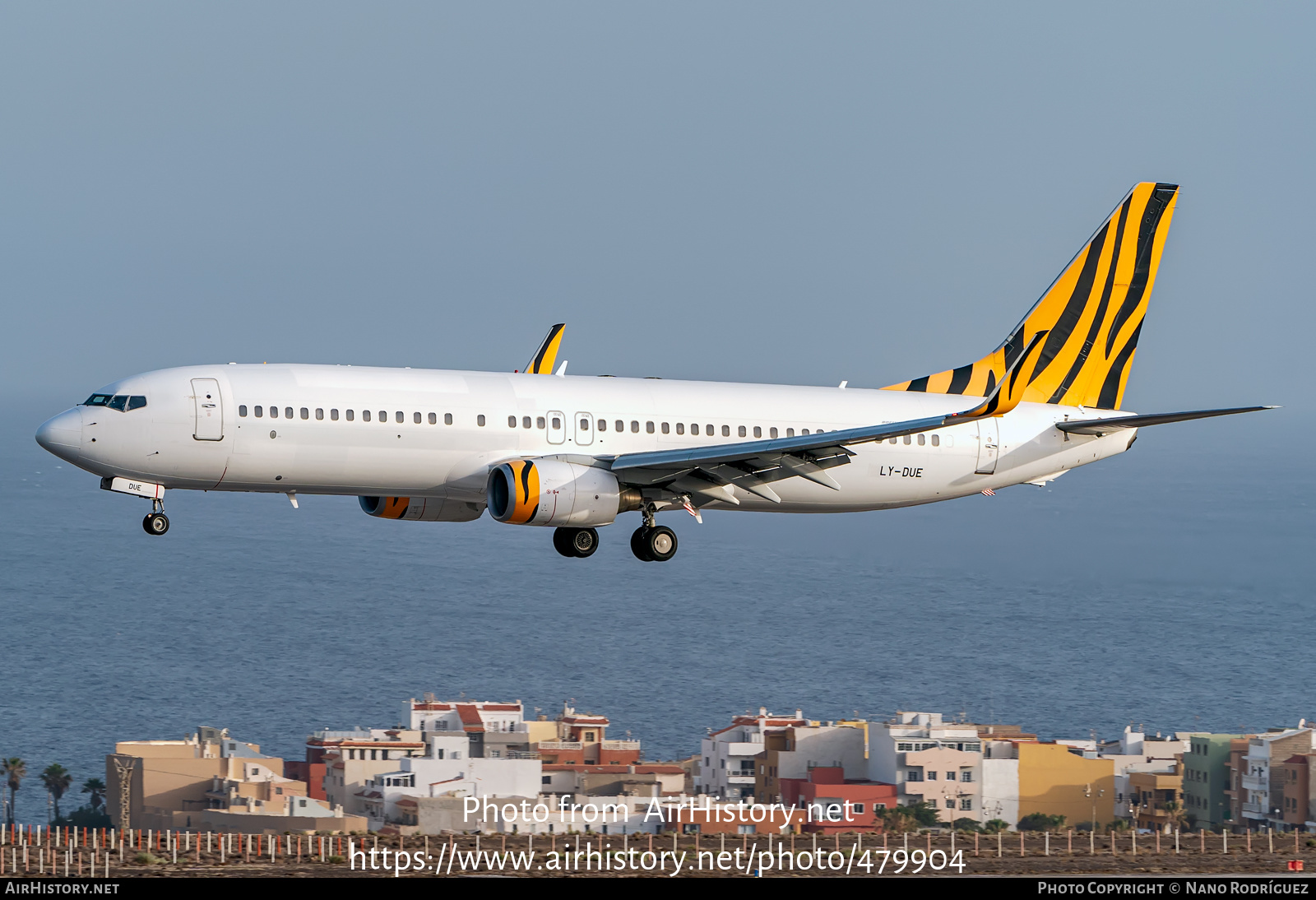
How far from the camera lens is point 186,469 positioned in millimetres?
41031

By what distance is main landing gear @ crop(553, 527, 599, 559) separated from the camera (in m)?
45.9

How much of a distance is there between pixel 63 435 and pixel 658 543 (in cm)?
1703

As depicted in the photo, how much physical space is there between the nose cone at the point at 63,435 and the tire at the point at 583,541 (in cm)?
1432

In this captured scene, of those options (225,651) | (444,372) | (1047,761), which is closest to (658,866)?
(444,372)

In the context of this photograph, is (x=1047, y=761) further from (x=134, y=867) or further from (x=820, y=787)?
(x=134, y=867)

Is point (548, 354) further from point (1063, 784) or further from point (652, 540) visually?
point (1063, 784)

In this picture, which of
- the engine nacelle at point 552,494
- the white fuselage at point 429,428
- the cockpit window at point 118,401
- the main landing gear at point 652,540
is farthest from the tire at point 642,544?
the cockpit window at point 118,401

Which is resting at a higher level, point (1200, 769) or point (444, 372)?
point (444, 372)

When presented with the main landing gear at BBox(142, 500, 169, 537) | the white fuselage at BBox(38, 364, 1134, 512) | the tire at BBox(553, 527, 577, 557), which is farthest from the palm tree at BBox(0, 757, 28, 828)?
the tire at BBox(553, 527, 577, 557)

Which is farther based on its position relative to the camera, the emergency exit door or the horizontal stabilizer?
the emergency exit door

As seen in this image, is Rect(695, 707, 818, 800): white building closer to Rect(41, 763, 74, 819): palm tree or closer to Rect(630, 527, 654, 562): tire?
Rect(41, 763, 74, 819): palm tree

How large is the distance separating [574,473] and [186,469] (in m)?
10.6

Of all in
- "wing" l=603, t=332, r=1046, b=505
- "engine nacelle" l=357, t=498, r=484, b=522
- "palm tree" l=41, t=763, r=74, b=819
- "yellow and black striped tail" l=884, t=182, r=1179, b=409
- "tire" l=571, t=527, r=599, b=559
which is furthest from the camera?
"palm tree" l=41, t=763, r=74, b=819

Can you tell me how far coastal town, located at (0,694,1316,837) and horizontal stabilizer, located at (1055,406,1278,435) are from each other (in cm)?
5014
